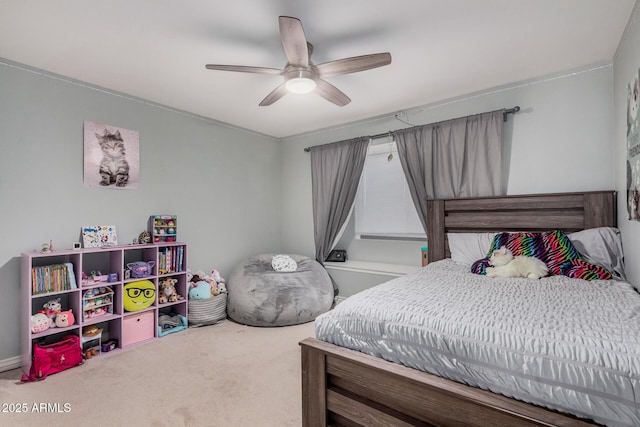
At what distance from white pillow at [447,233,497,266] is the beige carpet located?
5.60 feet

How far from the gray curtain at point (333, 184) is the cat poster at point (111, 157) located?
7.13 ft

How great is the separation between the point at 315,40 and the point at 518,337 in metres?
2.11

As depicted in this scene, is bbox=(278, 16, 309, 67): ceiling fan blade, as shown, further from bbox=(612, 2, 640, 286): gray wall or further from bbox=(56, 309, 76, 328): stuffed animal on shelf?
bbox=(56, 309, 76, 328): stuffed animal on shelf

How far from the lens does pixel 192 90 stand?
10.1 feet

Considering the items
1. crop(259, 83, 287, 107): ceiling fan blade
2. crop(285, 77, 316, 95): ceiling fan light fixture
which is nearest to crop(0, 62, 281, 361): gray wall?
crop(259, 83, 287, 107): ceiling fan blade

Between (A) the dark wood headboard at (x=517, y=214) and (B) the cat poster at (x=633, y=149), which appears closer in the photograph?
(B) the cat poster at (x=633, y=149)

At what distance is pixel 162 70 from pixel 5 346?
99.6 inches

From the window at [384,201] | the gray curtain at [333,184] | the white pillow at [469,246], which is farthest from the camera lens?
the gray curtain at [333,184]

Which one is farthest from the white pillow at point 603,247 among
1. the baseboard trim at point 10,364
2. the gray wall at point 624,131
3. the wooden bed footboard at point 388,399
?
the baseboard trim at point 10,364

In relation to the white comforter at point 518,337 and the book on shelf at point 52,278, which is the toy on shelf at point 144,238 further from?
the white comforter at point 518,337

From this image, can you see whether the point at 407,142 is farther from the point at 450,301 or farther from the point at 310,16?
the point at 450,301

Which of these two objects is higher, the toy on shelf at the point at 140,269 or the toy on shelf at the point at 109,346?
the toy on shelf at the point at 140,269

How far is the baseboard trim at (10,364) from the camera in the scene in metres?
2.47

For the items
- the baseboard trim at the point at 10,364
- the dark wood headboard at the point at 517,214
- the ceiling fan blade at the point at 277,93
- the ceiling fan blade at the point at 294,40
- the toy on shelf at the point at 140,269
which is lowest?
the baseboard trim at the point at 10,364
